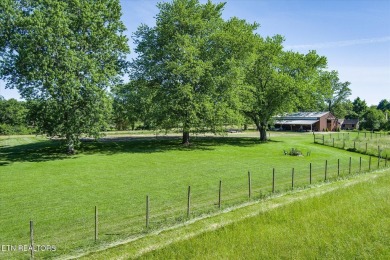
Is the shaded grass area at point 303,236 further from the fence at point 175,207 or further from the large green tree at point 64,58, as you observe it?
the large green tree at point 64,58

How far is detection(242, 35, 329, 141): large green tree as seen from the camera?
53594 mm

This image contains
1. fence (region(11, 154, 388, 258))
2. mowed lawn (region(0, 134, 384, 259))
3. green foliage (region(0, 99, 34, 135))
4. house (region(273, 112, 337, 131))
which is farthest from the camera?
house (region(273, 112, 337, 131))

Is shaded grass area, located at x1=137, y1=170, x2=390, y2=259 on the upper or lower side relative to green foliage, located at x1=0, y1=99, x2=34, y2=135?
lower

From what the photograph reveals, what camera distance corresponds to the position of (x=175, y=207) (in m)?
18.0

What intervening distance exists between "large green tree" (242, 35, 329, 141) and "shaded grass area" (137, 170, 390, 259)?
120 feet

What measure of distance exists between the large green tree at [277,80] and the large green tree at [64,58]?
24.2m

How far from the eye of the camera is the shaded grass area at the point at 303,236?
38.2ft

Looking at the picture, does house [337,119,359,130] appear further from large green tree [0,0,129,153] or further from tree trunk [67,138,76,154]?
tree trunk [67,138,76,154]

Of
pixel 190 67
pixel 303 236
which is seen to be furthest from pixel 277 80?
pixel 303 236

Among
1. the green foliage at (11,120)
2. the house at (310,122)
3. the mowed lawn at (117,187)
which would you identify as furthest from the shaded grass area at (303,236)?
the green foliage at (11,120)

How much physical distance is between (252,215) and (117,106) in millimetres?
33304

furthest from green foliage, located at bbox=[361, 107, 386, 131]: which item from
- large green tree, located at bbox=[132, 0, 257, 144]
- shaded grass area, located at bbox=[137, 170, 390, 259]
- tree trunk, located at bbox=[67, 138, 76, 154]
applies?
tree trunk, located at bbox=[67, 138, 76, 154]

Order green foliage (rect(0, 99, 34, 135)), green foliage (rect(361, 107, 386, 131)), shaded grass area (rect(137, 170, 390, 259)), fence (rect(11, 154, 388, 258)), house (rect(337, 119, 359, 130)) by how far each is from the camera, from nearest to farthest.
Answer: shaded grass area (rect(137, 170, 390, 259)) → fence (rect(11, 154, 388, 258)) → green foliage (rect(0, 99, 34, 135)) → green foliage (rect(361, 107, 386, 131)) → house (rect(337, 119, 359, 130))

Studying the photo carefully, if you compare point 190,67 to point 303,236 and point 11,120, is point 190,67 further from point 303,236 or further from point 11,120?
point 11,120
